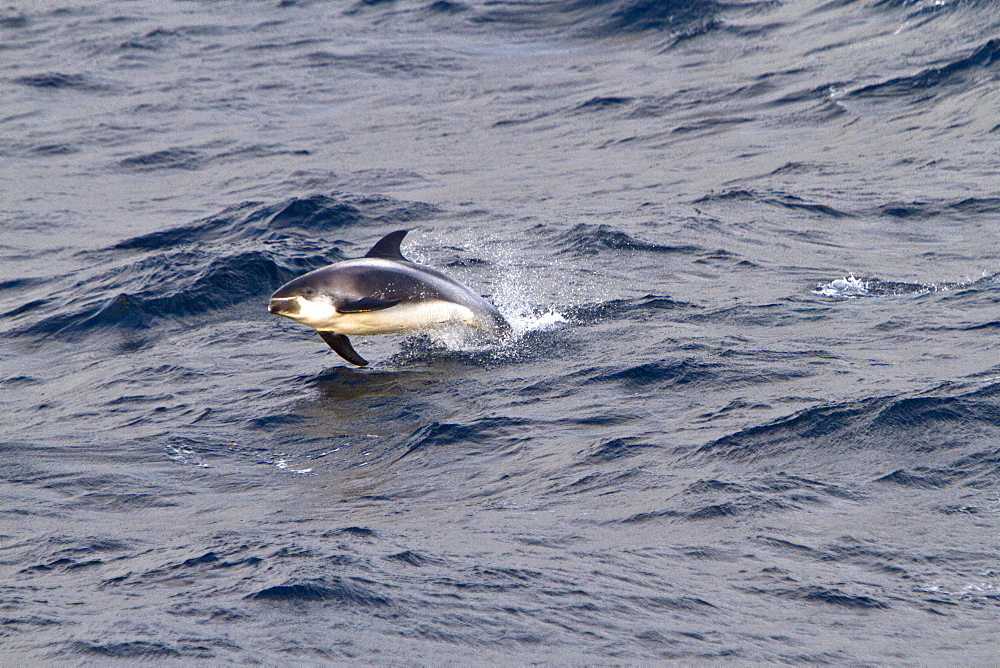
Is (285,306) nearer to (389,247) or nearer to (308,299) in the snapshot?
(308,299)

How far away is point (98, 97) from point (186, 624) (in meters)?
19.6

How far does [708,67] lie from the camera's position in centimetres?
2152

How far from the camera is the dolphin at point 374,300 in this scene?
9.26 m

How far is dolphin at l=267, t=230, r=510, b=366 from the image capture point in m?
9.26

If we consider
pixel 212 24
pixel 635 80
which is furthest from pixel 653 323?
pixel 212 24

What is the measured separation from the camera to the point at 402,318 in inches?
371

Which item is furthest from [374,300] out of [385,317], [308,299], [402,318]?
[308,299]

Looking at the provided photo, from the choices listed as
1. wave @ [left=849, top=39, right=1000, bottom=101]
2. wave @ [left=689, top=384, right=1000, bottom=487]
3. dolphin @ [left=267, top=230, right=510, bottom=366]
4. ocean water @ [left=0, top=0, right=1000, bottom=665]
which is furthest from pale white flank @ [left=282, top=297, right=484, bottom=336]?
wave @ [left=849, top=39, right=1000, bottom=101]

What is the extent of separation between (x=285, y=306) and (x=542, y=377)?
6.55 feet

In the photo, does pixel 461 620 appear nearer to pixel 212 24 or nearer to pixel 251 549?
pixel 251 549

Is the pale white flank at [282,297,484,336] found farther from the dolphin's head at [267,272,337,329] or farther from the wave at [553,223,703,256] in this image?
the wave at [553,223,703,256]

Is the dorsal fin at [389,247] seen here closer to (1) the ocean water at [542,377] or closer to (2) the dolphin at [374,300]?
(2) the dolphin at [374,300]

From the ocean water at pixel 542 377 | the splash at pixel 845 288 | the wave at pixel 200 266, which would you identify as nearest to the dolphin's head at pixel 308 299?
the ocean water at pixel 542 377

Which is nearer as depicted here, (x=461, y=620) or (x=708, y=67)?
(x=461, y=620)
